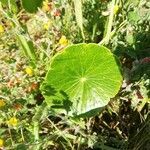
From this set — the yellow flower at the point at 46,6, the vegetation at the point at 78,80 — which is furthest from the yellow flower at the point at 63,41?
the yellow flower at the point at 46,6

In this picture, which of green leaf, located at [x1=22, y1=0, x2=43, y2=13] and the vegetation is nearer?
the vegetation

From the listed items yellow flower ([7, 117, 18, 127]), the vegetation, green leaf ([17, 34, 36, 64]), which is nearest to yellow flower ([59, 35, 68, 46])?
the vegetation

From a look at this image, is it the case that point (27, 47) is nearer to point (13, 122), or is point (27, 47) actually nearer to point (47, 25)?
point (47, 25)

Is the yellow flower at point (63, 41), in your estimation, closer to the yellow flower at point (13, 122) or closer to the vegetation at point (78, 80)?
the vegetation at point (78, 80)

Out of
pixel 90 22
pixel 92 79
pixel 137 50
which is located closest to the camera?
pixel 92 79

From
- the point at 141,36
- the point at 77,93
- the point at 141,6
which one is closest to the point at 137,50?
the point at 141,36

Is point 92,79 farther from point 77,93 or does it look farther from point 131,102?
point 131,102

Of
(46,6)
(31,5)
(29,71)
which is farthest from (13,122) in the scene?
(46,6)

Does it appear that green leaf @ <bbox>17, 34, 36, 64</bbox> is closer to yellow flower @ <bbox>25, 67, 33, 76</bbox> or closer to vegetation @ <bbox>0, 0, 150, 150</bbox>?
vegetation @ <bbox>0, 0, 150, 150</bbox>
